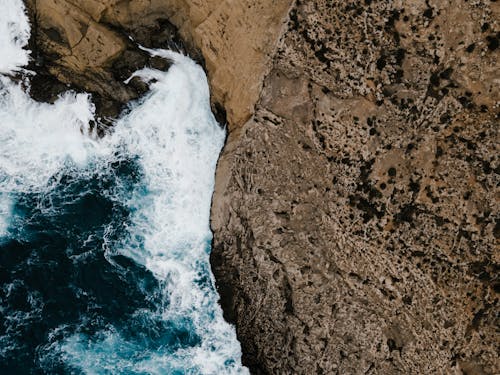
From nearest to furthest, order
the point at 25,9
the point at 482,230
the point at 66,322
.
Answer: the point at 482,230 → the point at 66,322 → the point at 25,9

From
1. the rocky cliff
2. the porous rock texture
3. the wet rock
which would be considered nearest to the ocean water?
the wet rock

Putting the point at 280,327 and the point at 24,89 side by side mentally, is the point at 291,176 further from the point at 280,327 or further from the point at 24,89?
the point at 24,89

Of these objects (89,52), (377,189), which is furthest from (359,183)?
(89,52)

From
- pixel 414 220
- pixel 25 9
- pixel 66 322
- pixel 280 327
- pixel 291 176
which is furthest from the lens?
pixel 25 9

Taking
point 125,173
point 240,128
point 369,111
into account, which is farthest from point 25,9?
point 369,111

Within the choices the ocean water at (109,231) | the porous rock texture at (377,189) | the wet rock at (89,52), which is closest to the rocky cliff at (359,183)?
the porous rock texture at (377,189)

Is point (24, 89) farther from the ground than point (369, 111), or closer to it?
closer to it

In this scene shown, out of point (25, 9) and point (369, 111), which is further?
point (25, 9)
